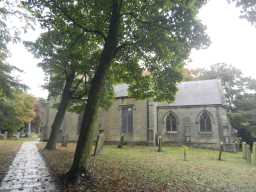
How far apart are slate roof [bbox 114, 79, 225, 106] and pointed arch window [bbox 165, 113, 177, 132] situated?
5.40 ft

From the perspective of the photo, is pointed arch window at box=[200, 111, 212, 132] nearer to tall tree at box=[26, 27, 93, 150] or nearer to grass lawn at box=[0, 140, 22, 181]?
tall tree at box=[26, 27, 93, 150]

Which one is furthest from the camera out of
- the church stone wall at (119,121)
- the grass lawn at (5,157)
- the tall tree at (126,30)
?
the church stone wall at (119,121)

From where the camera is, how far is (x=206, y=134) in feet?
87.4

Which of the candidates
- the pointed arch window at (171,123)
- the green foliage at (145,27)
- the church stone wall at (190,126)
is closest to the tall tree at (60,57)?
the green foliage at (145,27)

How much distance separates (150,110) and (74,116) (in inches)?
435

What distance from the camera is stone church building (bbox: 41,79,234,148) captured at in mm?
26469

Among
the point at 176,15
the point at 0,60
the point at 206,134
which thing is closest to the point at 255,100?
the point at 206,134

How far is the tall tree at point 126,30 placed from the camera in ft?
27.5

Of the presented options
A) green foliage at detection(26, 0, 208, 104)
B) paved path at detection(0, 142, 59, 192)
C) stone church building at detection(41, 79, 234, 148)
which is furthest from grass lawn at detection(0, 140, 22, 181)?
stone church building at detection(41, 79, 234, 148)

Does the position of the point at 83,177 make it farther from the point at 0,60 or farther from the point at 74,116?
the point at 74,116

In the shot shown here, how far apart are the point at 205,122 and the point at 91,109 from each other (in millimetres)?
21787

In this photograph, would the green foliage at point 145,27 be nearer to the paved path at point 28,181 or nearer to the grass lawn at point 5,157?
the paved path at point 28,181

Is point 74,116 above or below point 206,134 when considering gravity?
above

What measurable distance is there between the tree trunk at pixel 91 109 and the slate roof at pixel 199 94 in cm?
1844
